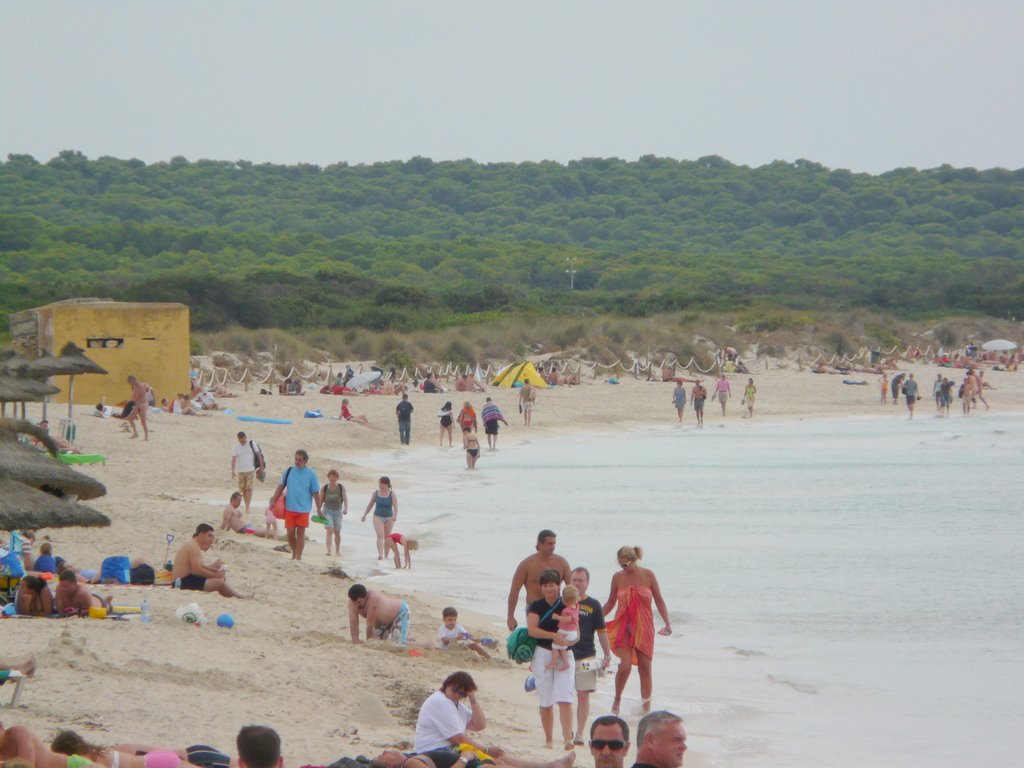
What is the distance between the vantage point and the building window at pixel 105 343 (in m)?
25.4

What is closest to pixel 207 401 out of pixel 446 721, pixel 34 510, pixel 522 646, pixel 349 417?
pixel 349 417

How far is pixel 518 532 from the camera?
17.6 metres

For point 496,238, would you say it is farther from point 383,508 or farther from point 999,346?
point 383,508

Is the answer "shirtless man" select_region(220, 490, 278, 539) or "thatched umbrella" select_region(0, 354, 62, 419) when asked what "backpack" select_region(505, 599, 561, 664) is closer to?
"thatched umbrella" select_region(0, 354, 62, 419)

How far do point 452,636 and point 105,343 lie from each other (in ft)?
57.0

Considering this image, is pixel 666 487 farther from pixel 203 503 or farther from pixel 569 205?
pixel 569 205

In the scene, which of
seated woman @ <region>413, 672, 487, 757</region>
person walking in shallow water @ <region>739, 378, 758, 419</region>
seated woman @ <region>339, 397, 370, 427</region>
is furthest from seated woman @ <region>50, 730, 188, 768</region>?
person walking in shallow water @ <region>739, 378, 758, 419</region>

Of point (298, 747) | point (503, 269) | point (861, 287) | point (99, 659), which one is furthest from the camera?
point (503, 269)

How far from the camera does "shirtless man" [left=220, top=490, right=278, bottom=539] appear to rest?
47.9ft

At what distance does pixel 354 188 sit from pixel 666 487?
100230 millimetres

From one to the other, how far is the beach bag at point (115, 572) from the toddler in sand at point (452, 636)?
2739 mm

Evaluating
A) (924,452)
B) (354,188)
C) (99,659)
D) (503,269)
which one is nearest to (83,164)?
(354,188)

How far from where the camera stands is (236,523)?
14.7 meters

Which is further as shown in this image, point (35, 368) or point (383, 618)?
point (35, 368)
